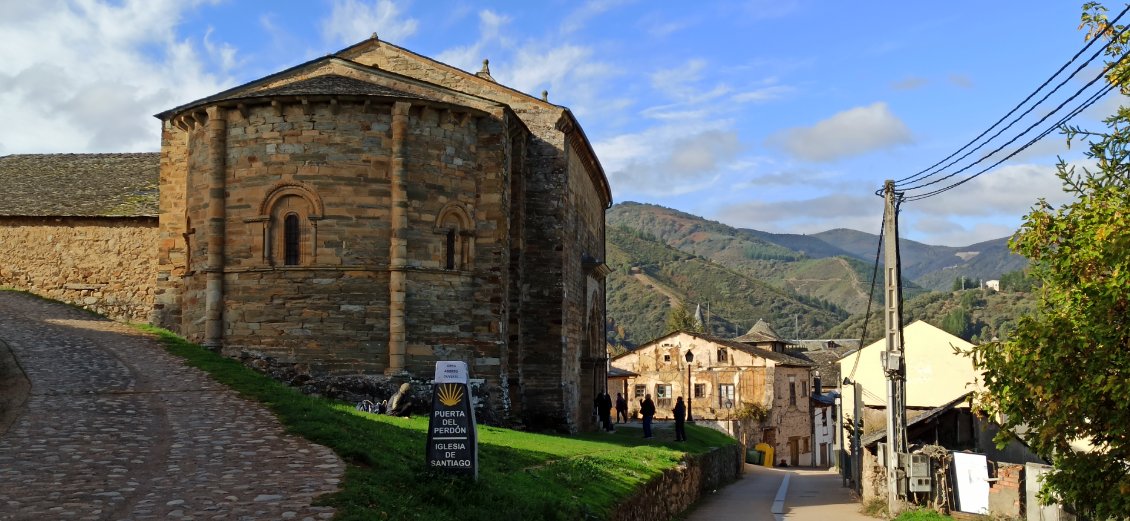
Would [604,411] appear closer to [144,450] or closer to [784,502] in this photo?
[784,502]

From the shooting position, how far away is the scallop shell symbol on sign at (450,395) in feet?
36.9

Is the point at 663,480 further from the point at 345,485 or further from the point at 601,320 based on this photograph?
the point at 601,320

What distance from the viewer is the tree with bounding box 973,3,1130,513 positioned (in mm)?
9000

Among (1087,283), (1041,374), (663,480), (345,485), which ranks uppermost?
(1087,283)

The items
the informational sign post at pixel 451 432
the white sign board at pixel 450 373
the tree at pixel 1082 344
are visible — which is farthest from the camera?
the white sign board at pixel 450 373

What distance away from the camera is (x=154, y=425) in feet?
43.2

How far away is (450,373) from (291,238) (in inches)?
406

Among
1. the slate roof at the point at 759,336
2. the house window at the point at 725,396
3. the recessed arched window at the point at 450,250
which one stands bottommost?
the house window at the point at 725,396

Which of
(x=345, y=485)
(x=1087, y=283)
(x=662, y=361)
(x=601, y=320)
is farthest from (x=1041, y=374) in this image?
(x=662, y=361)

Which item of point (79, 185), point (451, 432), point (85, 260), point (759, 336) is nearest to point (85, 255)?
point (85, 260)

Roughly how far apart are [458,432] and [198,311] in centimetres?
1218

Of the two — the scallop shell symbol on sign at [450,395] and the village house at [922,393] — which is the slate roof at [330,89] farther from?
the village house at [922,393]

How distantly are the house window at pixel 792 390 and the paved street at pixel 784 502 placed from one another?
16.3 meters

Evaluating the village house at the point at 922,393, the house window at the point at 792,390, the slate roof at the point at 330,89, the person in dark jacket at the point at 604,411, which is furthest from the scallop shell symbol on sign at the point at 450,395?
the house window at the point at 792,390
